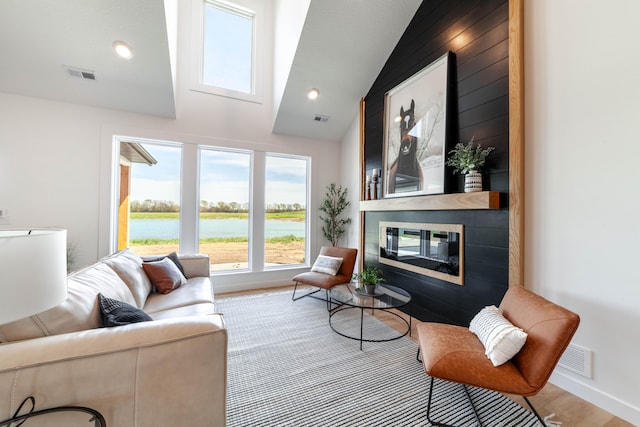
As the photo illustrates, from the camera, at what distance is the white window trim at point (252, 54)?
12.3ft

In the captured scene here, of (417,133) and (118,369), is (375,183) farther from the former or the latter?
(118,369)

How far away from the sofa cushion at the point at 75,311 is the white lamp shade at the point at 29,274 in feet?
1.00

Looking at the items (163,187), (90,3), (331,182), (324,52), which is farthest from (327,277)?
(90,3)

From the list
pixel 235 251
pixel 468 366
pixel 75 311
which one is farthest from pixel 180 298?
pixel 468 366

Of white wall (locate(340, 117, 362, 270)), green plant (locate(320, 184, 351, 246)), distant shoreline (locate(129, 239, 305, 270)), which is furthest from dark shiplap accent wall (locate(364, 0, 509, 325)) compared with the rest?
distant shoreline (locate(129, 239, 305, 270))

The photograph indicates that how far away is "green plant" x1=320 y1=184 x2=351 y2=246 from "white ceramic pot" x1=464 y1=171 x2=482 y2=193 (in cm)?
245

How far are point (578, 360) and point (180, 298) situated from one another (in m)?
3.06

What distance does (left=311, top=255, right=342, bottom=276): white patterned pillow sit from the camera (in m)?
3.46

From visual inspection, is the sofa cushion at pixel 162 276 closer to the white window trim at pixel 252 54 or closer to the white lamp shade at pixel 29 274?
the white lamp shade at pixel 29 274

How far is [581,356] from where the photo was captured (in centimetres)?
175

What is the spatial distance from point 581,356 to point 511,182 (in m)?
1.28

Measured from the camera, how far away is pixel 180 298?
7.52 ft

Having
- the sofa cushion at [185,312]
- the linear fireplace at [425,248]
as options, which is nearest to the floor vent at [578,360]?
the linear fireplace at [425,248]

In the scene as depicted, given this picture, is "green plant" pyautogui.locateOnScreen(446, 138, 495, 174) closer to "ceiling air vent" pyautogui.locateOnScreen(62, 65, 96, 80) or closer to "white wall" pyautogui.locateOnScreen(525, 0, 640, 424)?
"white wall" pyautogui.locateOnScreen(525, 0, 640, 424)
